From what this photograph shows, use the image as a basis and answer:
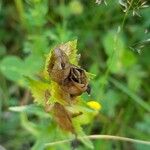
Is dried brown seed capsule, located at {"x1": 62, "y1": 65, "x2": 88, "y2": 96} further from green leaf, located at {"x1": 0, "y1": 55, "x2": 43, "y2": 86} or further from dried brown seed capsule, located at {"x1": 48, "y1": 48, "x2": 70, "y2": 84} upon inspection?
green leaf, located at {"x1": 0, "y1": 55, "x2": 43, "y2": 86}

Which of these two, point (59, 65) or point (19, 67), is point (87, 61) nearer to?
point (19, 67)

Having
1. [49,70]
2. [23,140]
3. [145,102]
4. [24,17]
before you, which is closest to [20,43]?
[24,17]

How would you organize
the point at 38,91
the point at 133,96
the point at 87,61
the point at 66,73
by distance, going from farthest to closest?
the point at 87,61, the point at 133,96, the point at 38,91, the point at 66,73

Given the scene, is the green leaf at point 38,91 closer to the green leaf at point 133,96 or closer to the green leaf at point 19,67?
the green leaf at point 19,67

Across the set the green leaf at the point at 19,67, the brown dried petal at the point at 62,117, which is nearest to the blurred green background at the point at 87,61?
the green leaf at the point at 19,67

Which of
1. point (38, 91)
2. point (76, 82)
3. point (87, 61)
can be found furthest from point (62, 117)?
point (87, 61)

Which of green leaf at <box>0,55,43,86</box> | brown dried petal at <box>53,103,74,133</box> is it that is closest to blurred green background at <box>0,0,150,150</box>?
green leaf at <box>0,55,43,86</box>

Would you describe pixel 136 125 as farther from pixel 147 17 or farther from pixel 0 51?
pixel 0 51
